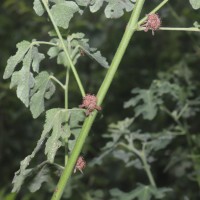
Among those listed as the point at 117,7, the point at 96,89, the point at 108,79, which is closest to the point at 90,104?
the point at 108,79

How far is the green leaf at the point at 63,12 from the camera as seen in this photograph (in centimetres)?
134

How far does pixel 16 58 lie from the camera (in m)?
1.33

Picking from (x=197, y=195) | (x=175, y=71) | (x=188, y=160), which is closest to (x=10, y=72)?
(x=175, y=71)

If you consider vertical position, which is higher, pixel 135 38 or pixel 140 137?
pixel 140 137

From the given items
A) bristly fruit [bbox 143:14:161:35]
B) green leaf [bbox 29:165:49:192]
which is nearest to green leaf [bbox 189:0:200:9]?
bristly fruit [bbox 143:14:161:35]

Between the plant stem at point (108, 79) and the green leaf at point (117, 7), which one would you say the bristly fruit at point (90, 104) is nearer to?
the plant stem at point (108, 79)

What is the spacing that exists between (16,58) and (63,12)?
7.6 inches

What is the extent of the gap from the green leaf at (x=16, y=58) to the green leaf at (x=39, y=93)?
100 mm

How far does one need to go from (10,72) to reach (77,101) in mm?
2902

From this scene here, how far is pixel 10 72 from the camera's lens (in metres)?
1.31

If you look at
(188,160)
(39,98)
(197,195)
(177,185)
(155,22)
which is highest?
(155,22)

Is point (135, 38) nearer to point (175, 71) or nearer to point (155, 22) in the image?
point (175, 71)

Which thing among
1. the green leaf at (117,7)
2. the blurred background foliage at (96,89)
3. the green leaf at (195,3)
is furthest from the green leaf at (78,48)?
the blurred background foliage at (96,89)

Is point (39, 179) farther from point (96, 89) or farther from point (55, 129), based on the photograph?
point (96, 89)
